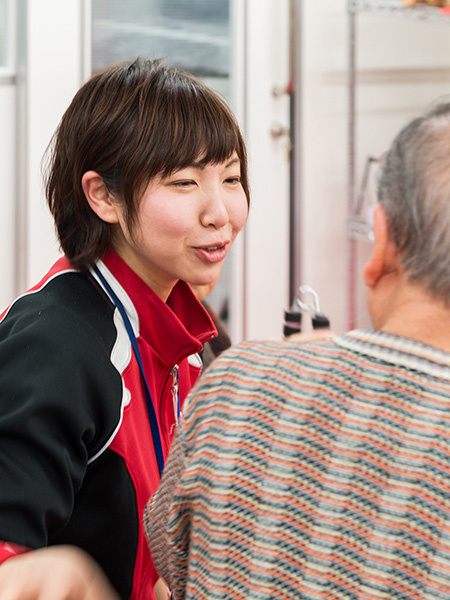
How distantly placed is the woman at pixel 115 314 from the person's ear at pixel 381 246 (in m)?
0.35

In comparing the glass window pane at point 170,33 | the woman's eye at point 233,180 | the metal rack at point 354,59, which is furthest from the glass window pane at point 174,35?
the woman's eye at point 233,180

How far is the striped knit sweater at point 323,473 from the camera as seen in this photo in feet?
2.04

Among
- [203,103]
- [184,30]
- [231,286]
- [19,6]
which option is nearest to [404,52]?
[184,30]

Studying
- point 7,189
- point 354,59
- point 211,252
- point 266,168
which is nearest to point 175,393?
point 211,252

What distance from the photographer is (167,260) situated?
102cm

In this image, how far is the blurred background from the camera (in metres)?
2.34

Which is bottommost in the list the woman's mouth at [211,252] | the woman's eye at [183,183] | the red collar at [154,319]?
the red collar at [154,319]

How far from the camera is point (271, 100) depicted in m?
2.80

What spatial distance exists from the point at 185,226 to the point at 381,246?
15.0 inches

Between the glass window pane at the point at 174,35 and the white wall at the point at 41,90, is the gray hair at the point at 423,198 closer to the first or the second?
the white wall at the point at 41,90

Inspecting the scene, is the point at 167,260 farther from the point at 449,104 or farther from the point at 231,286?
the point at 231,286

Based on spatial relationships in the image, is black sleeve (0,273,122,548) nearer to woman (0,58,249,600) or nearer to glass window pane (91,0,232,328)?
woman (0,58,249,600)

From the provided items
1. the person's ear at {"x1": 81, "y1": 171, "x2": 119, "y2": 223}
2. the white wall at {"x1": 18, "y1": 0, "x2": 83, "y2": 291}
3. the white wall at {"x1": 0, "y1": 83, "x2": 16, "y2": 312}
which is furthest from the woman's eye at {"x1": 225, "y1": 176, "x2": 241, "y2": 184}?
the white wall at {"x1": 0, "y1": 83, "x2": 16, "y2": 312}

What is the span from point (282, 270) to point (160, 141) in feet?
6.54
